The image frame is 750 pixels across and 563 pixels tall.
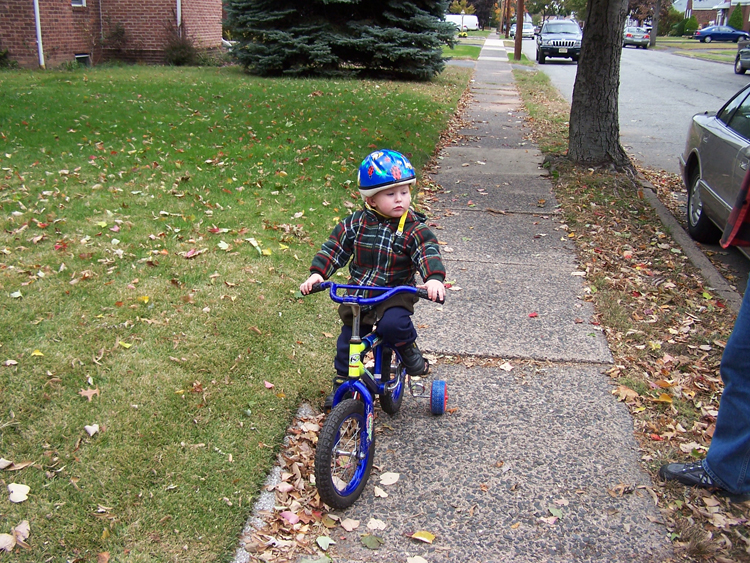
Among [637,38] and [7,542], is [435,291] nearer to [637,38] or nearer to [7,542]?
[7,542]

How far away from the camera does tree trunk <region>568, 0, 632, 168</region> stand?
8.59 meters

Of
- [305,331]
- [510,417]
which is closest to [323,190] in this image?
[305,331]

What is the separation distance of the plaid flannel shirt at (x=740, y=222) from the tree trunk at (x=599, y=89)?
6.02 m

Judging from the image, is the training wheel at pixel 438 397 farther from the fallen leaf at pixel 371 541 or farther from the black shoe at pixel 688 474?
the black shoe at pixel 688 474

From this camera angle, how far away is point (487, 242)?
686cm

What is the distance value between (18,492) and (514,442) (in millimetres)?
2432

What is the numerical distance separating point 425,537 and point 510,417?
3.81 feet

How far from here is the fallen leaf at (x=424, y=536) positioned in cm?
295

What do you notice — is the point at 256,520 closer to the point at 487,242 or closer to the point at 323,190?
the point at 487,242

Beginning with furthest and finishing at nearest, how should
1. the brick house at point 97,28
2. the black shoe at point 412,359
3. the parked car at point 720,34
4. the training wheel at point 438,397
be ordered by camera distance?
the parked car at point 720,34, the brick house at point 97,28, the training wheel at point 438,397, the black shoe at point 412,359

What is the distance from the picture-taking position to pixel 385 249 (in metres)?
3.32

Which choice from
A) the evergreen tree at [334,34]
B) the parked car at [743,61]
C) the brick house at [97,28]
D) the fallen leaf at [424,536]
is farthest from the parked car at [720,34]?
the fallen leaf at [424,536]

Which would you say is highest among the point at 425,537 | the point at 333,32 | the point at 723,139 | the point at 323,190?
the point at 333,32

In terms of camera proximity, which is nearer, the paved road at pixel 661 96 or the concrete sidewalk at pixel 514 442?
the concrete sidewalk at pixel 514 442
